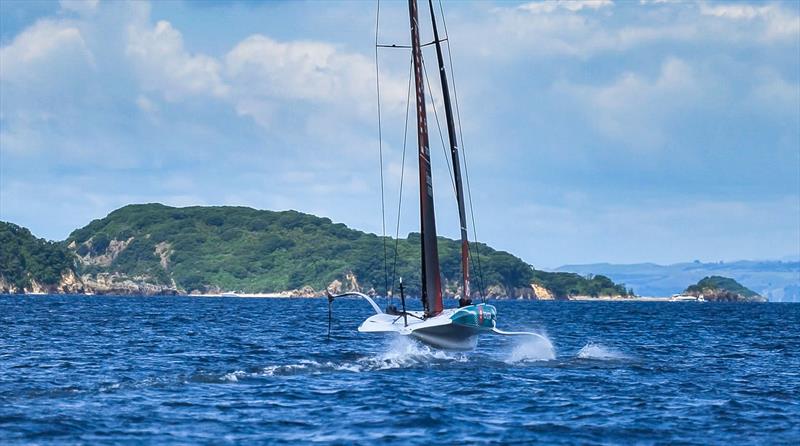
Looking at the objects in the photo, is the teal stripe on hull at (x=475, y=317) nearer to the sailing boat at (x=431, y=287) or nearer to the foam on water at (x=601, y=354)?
the sailing boat at (x=431, y=287)

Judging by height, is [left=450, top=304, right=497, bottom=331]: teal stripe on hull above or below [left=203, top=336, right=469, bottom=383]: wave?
above

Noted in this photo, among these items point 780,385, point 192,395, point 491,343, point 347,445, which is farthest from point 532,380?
point 491,343

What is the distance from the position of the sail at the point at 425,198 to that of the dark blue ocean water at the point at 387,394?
8.63 feet

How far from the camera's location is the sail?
48.4 meters

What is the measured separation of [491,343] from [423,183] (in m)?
17.0

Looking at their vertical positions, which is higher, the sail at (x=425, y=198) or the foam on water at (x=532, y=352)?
the sail at (x=425, y=198)

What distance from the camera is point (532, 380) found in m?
41.5

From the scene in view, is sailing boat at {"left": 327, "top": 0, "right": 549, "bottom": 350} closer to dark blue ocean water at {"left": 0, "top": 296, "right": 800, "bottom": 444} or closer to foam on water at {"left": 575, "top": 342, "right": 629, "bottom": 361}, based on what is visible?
dark blue ocean water at {"left": 0, "top": 296, "right": 800, "bottom": 444}

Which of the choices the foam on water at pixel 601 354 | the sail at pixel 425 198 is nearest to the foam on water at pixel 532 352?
the foam on water at pixel 601 354

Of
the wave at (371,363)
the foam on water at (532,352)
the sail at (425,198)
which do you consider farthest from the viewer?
the foam on water at (532,352)

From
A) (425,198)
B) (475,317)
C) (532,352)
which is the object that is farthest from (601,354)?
(425,198)

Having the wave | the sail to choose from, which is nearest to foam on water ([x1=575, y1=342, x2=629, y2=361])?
the wave

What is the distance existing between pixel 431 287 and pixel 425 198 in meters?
3.57

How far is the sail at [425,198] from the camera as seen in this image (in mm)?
48406
